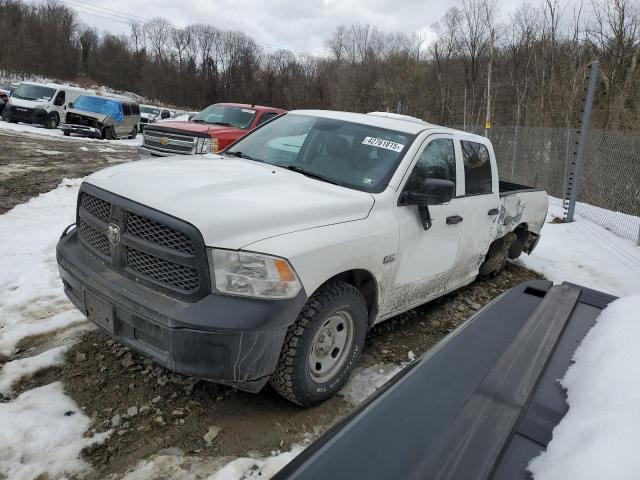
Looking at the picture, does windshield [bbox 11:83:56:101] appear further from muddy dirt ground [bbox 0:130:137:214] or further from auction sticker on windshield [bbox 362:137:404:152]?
auction sticker on windshield [bbox 362:137:404:152]

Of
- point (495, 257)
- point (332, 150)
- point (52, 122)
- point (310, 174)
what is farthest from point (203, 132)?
point (52, 122)

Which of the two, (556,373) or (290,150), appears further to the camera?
(290,150)

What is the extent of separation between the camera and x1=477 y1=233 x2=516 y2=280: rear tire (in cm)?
571

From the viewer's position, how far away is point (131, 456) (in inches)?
99.1

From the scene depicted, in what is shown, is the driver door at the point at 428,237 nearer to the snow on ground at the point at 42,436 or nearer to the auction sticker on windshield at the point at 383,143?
the auction sticker on windshield at the point at 383,143

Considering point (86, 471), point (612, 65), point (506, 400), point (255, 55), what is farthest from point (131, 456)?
point (255, 55)

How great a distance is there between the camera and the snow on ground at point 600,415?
104 centimetres

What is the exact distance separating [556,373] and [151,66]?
281 ft

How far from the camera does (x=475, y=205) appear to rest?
14.6 ft

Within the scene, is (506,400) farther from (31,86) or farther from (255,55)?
(255,55)

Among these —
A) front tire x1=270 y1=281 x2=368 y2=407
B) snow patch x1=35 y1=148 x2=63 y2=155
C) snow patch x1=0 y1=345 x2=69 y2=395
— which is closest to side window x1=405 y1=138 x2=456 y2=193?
front tire x1=270 y1=281 x2=368 y2=407

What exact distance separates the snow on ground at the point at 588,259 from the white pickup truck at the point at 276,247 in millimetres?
3215

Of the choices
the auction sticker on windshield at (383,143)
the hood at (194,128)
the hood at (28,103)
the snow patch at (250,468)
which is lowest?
the snow patch at (250,468)

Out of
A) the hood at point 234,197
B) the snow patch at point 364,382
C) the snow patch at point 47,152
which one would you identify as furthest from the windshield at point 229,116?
the snow patch at point 364,382
